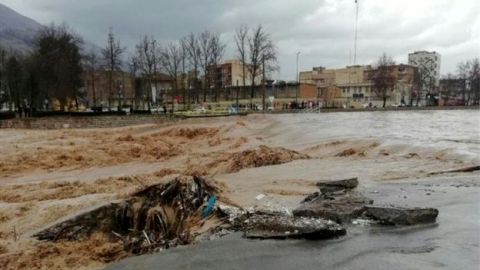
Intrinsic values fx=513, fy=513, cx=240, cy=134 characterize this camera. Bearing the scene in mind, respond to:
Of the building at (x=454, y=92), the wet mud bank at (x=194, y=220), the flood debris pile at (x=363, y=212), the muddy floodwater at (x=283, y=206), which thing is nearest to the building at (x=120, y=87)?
the building at (x=454, y=92)

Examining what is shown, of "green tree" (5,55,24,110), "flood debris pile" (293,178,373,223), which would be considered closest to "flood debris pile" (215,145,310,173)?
"flood debris pile" (293,178,373,223)

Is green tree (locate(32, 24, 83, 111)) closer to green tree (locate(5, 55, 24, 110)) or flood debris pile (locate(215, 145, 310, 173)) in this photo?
green tree (locate(5, 55, 24, 110))

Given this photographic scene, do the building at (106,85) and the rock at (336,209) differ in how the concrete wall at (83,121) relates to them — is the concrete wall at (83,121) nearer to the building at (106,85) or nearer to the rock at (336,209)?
the building at (106,85)

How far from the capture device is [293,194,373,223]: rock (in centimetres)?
849

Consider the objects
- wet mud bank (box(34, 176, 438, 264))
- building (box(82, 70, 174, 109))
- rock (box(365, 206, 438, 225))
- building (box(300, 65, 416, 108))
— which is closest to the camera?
wet mud bank (box(34, 176, 438, 264))

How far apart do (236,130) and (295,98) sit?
234 feet

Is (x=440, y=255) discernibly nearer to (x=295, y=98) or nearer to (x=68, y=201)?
(x=68, y=201)

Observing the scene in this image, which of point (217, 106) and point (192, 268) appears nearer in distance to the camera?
point (192, 268)

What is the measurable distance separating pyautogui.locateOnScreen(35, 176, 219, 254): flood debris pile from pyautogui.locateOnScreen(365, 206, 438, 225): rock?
2904 millimetres

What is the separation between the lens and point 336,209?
345 inches

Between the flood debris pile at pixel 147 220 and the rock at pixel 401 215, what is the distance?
9.53 ft

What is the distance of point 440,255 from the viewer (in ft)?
22.6

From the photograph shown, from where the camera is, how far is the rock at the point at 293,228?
7.67m

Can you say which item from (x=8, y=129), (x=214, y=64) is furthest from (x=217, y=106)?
(x=8, y=129)
